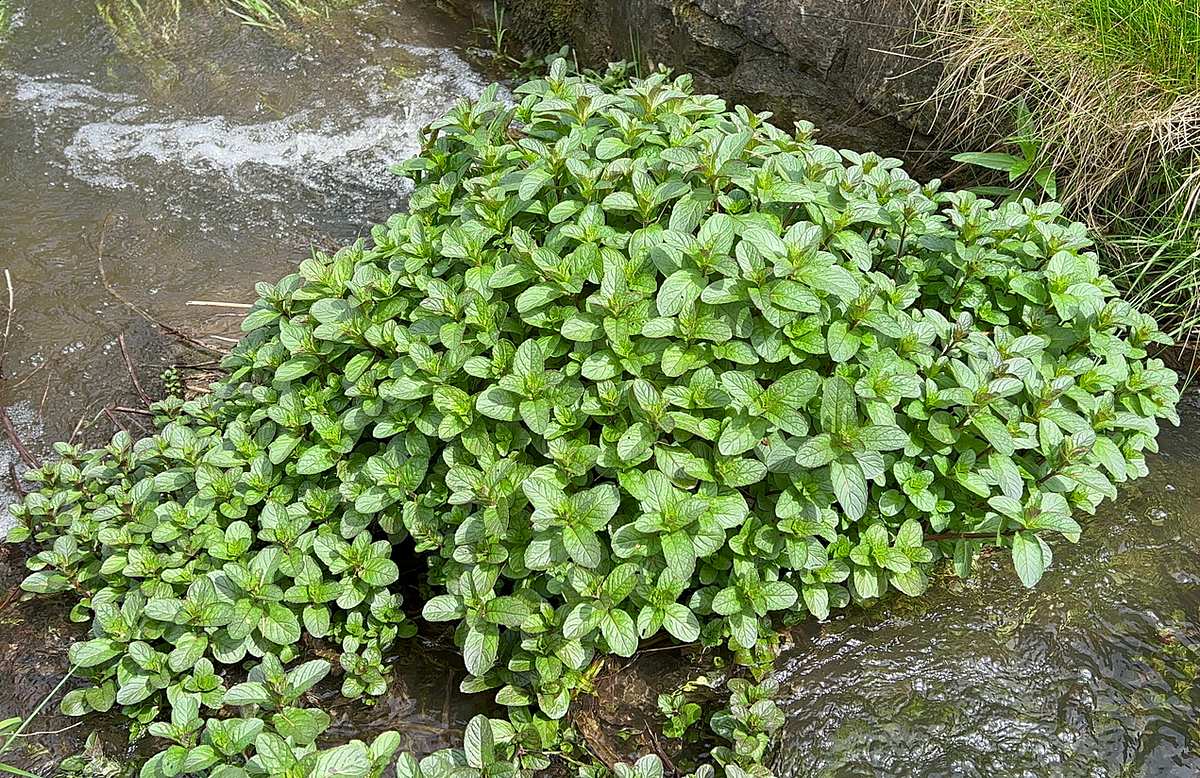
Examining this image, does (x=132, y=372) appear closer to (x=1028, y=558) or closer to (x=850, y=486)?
(x=850, y=486)

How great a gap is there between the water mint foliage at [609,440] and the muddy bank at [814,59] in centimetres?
135

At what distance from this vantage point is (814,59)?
3934 mm

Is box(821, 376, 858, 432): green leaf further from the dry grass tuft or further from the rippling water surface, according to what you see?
the rippling water surface

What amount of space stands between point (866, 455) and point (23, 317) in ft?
12.3

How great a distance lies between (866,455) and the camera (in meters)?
2.03

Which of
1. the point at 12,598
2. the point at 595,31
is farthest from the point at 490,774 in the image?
the point at 595,31

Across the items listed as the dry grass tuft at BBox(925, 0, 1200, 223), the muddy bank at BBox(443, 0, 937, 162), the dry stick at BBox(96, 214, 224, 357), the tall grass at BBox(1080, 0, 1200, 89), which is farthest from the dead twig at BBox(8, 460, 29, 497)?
the tall grass at BBox(1080, 0, 1200, 89)

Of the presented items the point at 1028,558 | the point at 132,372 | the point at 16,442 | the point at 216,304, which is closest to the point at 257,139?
the point at 216,304

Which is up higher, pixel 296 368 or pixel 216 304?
pixel 296 368

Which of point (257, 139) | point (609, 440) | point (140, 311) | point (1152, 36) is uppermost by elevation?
point (1152, 36)

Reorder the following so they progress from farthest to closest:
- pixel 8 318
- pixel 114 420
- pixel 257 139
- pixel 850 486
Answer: pixel 257 139 → pixel 8 318 → pixel 114 420 → pixel 850 486

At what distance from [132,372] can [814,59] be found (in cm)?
327

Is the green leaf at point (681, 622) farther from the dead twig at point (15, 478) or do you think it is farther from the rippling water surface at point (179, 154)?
the rippling water surface at point (179, 154)

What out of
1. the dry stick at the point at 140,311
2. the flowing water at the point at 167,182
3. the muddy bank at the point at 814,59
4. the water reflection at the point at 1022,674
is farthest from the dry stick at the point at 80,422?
the muddy bank at the point at 814,59
